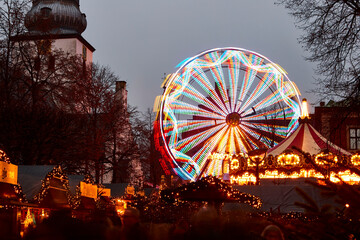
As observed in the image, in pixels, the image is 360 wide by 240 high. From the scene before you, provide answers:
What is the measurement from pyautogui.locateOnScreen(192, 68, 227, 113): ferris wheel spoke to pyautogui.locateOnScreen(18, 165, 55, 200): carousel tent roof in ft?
59.2

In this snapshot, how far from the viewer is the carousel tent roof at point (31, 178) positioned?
15430 millimetres

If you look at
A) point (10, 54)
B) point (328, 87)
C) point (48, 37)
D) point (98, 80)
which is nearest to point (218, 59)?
point (98, 80)

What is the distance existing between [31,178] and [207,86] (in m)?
19.3

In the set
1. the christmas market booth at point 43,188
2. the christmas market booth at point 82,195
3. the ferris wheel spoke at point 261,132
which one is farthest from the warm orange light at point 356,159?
the christmas market booth at point 43,188

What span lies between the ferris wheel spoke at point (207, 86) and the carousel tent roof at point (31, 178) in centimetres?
1803

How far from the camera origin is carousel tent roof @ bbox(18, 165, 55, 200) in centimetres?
1543

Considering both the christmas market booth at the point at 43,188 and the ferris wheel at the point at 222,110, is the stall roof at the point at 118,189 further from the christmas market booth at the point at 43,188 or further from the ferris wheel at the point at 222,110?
the christmas market booth at the point at 43,188

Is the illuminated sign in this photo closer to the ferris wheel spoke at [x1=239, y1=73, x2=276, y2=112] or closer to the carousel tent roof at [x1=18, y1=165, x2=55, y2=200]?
the carousel tent roof at [x1=18, y1=165, x2=55, y2=200]

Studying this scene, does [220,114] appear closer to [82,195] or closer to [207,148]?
[207,148]

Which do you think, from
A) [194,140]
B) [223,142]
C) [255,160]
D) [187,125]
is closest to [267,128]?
[223,142]

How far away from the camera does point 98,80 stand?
125 feet

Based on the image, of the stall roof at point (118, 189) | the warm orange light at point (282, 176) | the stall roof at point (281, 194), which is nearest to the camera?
the stall roof at point (281, 194)

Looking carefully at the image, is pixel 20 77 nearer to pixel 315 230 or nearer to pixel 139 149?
pixel 139 149

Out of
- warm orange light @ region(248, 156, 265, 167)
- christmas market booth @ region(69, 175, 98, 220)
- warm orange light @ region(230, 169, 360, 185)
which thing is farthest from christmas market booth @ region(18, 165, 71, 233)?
warm orange light @ region(230, 169, 360, 185)
